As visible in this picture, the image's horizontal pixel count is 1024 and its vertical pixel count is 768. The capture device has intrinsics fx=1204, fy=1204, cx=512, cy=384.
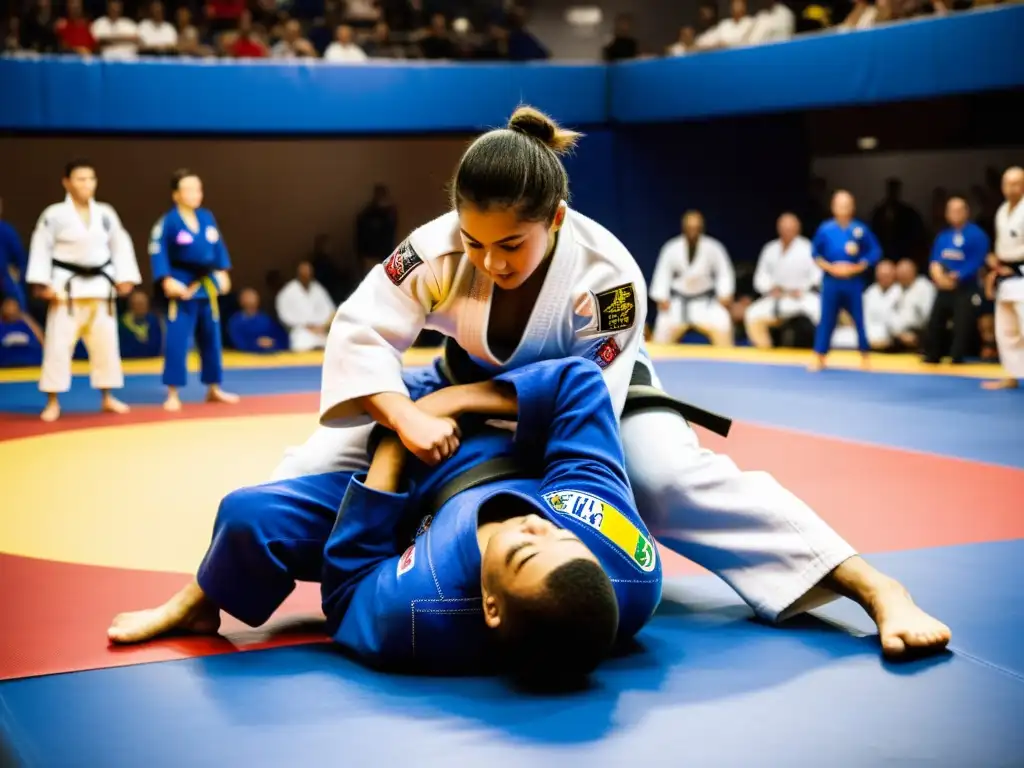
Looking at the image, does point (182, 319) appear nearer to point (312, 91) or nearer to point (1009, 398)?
point (312, 91)

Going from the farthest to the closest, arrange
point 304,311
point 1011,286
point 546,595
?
1. point 304,311
2. point 1011,286
3. point 546,595

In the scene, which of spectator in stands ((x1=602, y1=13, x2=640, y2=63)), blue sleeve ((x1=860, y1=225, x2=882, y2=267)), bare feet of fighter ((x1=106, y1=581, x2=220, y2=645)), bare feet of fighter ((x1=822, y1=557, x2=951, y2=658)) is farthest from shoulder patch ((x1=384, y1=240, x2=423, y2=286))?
spectator in stands ((x1=602, y1=13, x2=640, y2=63))

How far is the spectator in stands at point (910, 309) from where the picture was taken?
1159 cm

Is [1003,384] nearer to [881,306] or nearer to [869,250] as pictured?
[869,250]

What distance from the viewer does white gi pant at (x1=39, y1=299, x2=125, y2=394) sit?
7703 millimetres

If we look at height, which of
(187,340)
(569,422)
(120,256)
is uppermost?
(120,256)

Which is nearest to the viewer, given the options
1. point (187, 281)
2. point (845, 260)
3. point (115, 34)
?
point (187, 281)

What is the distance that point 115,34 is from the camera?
483 inches

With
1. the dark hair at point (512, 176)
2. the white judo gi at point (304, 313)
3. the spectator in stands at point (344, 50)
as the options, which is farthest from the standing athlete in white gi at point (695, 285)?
the dark hair at point (512, 176)

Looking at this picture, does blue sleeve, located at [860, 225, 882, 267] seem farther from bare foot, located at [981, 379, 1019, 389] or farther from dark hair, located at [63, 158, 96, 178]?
dark hair, located at [63, 158, 96, 178]

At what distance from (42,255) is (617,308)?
5.59m

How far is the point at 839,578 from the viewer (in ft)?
9.62

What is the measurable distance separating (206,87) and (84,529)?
25.1 ft

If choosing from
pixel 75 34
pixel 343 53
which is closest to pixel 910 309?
pixel 343 53
